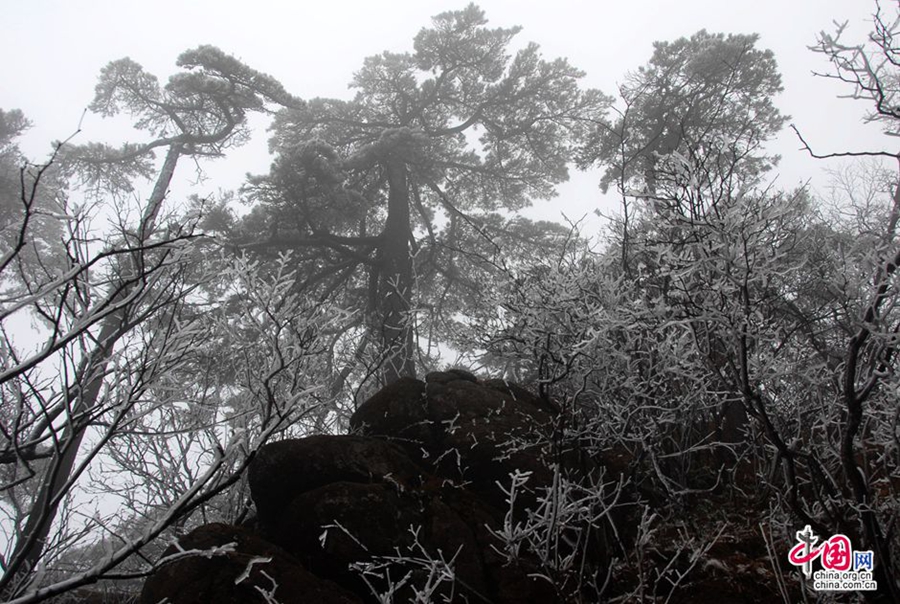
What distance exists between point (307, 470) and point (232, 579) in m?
1.29

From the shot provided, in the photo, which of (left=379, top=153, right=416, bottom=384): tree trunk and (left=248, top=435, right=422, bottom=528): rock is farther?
(left=379, top=153, right=416, bottom=384): tree trunk

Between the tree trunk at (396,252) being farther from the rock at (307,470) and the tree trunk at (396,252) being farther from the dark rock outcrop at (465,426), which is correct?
the rock at (307,470)

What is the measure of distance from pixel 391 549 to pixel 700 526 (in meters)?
2.76

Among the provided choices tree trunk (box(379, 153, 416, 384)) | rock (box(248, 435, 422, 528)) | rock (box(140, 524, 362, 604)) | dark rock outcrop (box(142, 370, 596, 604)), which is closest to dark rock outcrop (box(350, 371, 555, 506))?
dark rock outcrop (box(142, 370, 596, 604))

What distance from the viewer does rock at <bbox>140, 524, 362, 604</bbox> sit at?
Result: 11.3 feet

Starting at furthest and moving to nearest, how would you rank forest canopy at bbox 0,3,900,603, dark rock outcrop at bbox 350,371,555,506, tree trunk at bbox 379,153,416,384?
1. tree trunk at bbox 379,153,416,384
2. dark rock outcrop at bbox 350,371,555,506
3. forest canopy at bbox 0,3,900,603

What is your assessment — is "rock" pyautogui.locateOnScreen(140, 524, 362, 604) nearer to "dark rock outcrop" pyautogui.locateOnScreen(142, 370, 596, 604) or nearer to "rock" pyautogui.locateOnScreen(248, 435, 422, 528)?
"dark rock outcrop" pyautogui.locateOnScreen(142, 370, 596, 604)

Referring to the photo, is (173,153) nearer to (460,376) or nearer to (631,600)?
(460,376)

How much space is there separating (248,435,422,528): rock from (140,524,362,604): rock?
0.79m

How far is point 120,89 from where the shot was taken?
581 inches

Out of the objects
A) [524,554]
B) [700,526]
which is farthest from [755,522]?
[524,554]

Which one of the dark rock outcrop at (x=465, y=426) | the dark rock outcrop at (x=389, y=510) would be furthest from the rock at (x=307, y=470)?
the dark rock outcrop at (x=465, y=426)

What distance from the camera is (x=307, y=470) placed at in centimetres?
475

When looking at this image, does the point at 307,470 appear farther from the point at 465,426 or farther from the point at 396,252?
the point at 396,252
